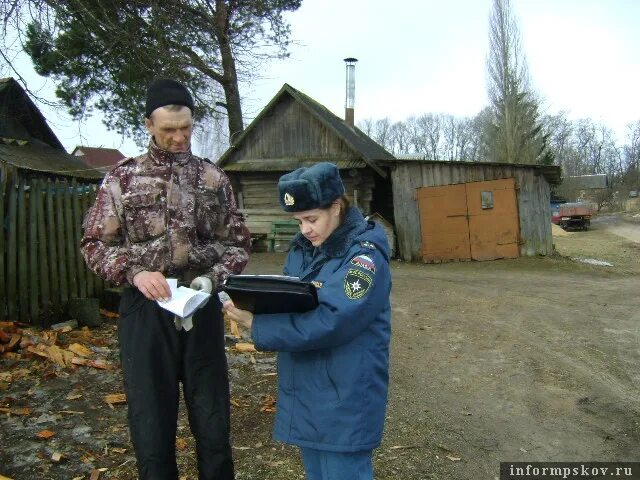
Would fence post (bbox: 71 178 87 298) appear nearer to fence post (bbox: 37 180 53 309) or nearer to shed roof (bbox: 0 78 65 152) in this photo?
fence post (bbox: 37 180 53 309)

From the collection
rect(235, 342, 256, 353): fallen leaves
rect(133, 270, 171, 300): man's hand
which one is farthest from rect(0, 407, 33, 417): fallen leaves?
rect(133, 270, 171, 300): man's hand

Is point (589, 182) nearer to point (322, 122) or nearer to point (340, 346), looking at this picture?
point (322, 122)

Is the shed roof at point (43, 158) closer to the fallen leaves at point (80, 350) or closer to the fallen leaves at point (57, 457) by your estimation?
the fallen leaves at point (80, 350)

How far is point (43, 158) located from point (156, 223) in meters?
19.1

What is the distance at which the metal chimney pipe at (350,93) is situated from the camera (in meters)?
23.8

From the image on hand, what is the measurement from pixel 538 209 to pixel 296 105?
810 cm

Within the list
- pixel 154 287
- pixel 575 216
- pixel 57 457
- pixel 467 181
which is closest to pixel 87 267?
pixel 57 457

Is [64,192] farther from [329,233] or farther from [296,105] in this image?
[296,105]

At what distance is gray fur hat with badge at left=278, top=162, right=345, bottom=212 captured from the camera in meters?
2.04

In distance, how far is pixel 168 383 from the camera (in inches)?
92.1

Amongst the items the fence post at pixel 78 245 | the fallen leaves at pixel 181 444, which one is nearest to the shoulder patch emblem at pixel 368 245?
the fallen leaves at pixel 181 444

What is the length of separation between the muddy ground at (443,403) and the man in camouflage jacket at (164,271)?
92 centimetres

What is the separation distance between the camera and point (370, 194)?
54.0 ft

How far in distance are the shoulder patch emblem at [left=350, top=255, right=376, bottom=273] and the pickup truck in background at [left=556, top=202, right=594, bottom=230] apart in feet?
117
